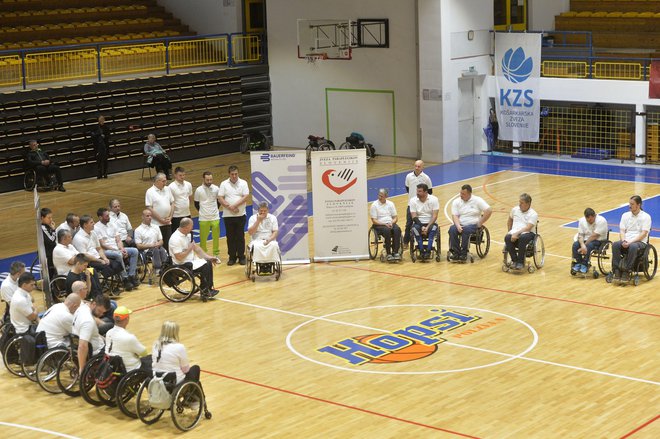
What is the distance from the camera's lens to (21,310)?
13875 mm

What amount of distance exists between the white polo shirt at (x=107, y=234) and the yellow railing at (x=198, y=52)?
1594cm

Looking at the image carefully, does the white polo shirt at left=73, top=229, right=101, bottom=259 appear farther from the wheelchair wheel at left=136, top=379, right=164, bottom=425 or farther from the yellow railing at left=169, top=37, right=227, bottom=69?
the yellow railing at left=169, top=37, right=227, bottom=69

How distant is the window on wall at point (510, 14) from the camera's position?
3347 cm

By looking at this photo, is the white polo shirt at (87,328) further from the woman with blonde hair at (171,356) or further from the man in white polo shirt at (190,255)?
the man in white polo shirt at (190,255)

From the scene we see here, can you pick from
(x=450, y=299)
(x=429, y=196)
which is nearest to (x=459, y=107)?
(x=429, y=196)

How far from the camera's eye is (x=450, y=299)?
56.5 ft

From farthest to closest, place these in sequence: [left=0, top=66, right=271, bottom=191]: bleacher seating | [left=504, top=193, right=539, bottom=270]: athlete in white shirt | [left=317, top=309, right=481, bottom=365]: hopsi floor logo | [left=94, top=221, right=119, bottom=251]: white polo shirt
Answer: [left=0, top=66, right=271, bottom=191]: bleacher seating < [left=504, top=193, right=539, bottom=270]: athlete in white shirt < [left=94, top=221, right=119, bottom=251]: white polo shirt < [left=317, top=309, right=481, bottom=365]: hopsi floor logo

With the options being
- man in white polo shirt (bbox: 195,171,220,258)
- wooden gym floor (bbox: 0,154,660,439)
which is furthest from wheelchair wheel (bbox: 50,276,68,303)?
man in white polo shirt (bbox: 195,171,220,258)

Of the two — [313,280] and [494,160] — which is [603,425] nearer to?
[313,280]

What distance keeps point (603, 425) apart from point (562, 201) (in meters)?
13.8

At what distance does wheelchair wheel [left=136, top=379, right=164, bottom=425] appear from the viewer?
1214 cm

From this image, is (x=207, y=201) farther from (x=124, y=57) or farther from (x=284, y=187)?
(x=124, y=57)

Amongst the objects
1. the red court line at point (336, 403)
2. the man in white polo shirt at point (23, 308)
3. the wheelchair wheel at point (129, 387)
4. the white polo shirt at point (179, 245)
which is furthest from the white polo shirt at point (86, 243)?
the wheelchair wheel at point (129, 387)

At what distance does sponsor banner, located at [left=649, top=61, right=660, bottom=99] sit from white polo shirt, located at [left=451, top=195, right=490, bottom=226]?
1130cm
